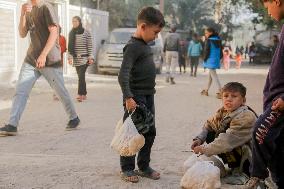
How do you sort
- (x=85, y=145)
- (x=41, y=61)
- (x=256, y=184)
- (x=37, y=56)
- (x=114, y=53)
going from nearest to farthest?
(x=256, y=184)
(x=85, y=145)
(x=41, y=61)
(x=37, y=56)
(x=114, y=53)

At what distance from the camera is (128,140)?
4.73 m

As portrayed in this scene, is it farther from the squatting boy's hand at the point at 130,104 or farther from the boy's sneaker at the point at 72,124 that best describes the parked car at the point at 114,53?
the squatting boy's hand at the point at 130,104

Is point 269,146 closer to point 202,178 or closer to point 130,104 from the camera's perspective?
point 202,178

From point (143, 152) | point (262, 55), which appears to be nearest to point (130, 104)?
point (143, 152)

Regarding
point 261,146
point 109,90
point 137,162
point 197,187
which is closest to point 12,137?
point 137,162

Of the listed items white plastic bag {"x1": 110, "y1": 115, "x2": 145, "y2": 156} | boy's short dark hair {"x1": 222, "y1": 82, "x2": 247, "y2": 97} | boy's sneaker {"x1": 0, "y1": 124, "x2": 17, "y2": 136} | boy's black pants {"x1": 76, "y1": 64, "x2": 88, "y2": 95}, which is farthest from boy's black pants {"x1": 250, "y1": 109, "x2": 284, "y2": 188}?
boy's black pants {"x1": 76, "y1": 64, "x2": 88, "y2": 95}

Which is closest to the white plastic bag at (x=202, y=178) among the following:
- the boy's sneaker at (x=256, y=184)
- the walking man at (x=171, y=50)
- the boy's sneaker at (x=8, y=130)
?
the boy's sneaker at (x=256, y=184)

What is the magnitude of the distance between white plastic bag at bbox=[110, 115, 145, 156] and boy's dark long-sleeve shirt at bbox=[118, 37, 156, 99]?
258 mm

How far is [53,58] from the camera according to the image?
7.31 m

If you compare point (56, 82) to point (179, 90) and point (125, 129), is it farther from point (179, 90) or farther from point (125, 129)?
point (179, 90)

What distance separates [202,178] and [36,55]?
11.2 ft

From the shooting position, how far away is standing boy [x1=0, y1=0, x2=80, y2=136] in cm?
720

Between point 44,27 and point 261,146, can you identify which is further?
point 44,27

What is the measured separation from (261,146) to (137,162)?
1517mm
